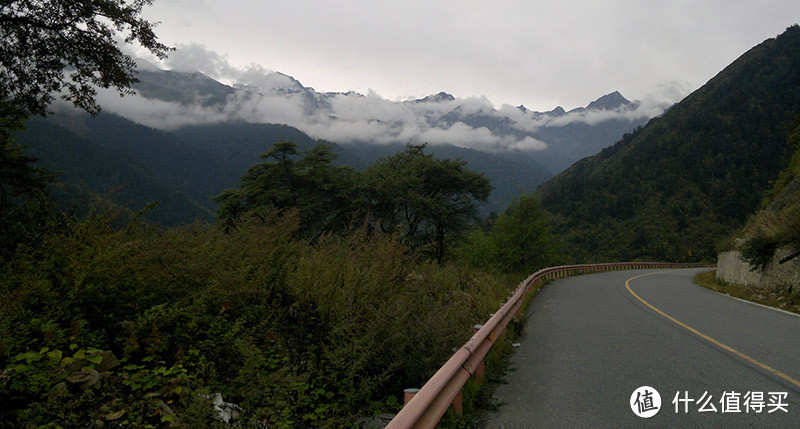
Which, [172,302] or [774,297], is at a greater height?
[172,302]

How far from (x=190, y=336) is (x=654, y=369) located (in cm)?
532

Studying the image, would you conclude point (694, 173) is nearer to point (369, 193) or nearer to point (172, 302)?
point (369, 193)

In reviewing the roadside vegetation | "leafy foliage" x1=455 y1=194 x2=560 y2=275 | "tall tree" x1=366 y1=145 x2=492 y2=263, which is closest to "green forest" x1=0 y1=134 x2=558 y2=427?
the roadside vegetation

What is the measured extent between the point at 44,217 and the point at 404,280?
6.11m

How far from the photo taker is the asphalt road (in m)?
3.78

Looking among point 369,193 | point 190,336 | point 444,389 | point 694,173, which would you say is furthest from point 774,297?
point 694,173

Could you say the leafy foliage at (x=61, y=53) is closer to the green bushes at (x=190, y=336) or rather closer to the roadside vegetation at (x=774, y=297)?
the green bushes at (x=190, y=336)

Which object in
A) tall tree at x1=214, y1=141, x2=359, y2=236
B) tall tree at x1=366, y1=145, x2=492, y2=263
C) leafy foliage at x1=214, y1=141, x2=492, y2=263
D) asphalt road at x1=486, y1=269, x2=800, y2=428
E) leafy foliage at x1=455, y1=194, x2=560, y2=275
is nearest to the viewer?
asphalt road at x1=486, y1=269, x2=800, y2=428

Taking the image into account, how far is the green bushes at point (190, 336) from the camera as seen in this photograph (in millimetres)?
Result: 3055

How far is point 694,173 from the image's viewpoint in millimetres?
141000

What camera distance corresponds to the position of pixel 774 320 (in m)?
8.56

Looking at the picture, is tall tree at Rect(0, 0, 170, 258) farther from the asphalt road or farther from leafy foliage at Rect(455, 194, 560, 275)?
leafy foliage at Rect(455, 194, 560, 275)

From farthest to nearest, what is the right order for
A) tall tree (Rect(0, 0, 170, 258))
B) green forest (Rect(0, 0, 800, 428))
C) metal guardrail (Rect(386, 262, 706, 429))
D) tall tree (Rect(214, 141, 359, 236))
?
tall tree (Rect(214, 141, 359, 236))
tall tree (Rect(0, 0, 170, 258))
green forest (Rect(0, 0, 800, 428))
metal guardrail (Rect(386, 262, 706, 429))

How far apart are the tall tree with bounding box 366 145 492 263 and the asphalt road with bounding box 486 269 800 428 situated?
66.0 feet
